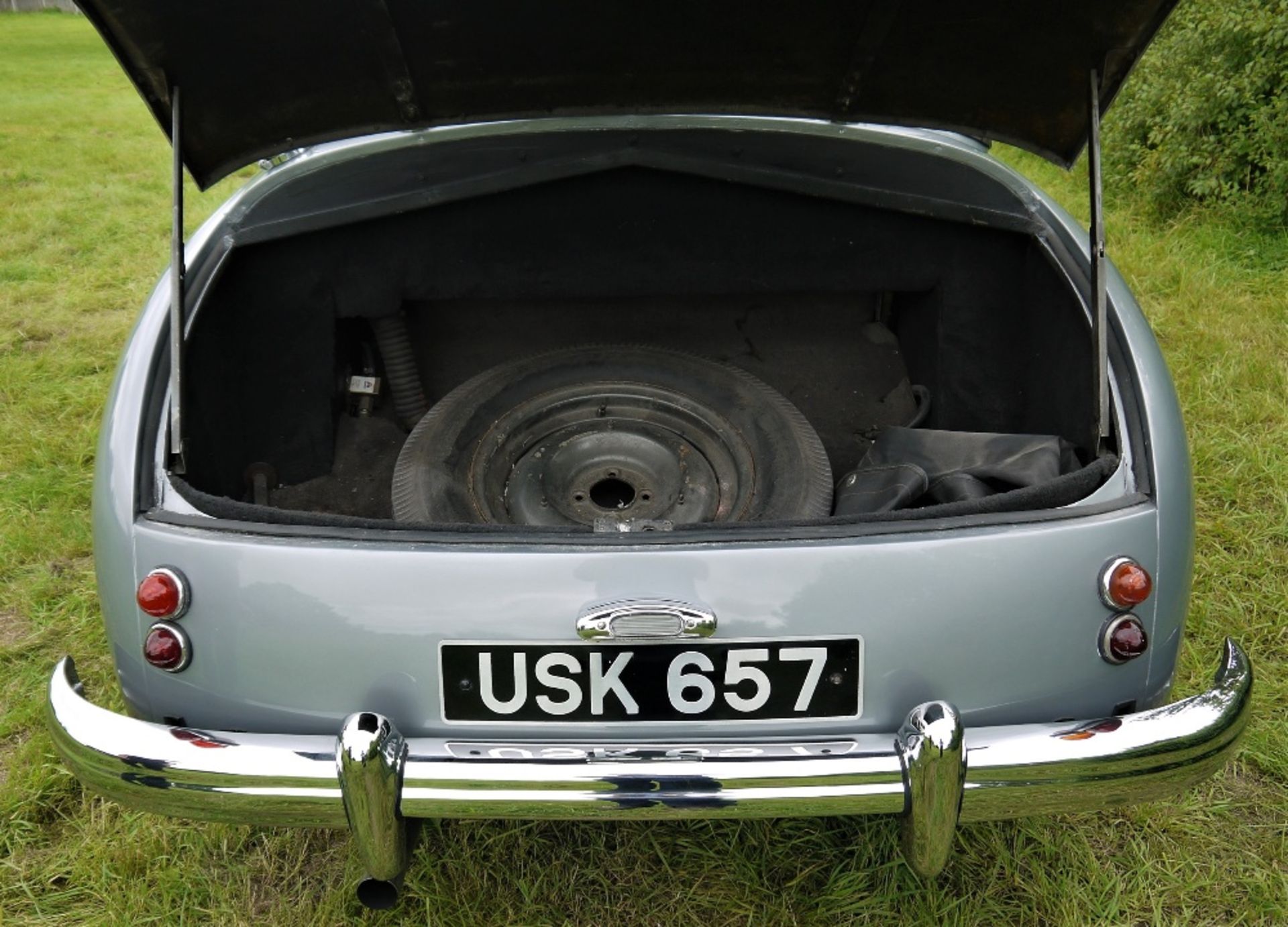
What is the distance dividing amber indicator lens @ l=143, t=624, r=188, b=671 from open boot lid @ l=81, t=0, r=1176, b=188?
89 cm

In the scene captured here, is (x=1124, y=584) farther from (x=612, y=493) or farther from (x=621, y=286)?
(x=621, y=286)

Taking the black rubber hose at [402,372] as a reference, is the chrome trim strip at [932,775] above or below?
below

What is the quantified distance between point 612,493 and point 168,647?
989mm

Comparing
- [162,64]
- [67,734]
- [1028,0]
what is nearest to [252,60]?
[162,64]

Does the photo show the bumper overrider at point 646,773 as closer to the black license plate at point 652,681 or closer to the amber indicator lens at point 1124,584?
the black license plate at point 652,681

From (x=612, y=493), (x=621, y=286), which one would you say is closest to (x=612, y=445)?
(x=612, y=493)

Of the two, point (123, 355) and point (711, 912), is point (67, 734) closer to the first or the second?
point (123, 355)

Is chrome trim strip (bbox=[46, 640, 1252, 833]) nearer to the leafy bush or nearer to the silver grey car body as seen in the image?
the silver grey car body

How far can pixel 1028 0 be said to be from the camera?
1647 mm

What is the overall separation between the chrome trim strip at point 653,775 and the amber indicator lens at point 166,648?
0.28ft

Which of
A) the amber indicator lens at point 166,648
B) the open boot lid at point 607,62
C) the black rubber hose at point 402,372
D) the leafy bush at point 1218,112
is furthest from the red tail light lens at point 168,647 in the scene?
A: the leafy bush at point 1218,112

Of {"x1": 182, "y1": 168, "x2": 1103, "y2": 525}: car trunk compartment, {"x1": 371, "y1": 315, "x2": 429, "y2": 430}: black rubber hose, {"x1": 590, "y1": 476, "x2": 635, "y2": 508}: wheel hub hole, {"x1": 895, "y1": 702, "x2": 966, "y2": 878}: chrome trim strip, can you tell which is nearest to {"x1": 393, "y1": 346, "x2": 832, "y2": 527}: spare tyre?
{"x1": 590, "y1": 476, "x2": 635, "y2": 508}: wheel hub hole

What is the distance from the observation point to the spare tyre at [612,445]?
2012 mm

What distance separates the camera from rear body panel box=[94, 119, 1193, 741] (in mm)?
1380
